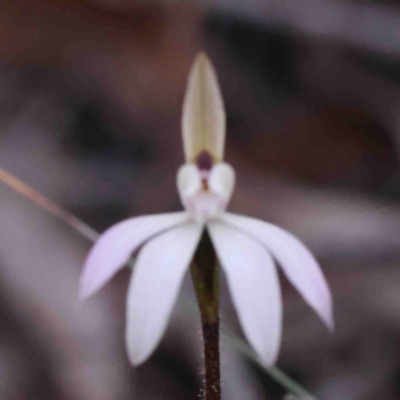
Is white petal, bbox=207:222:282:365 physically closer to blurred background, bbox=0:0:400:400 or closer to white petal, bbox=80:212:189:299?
white petal, bbox=80:212:189:299

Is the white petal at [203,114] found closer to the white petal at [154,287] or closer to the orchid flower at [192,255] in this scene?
the orchid flower at [192,255]

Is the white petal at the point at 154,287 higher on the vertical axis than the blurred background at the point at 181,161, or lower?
lower

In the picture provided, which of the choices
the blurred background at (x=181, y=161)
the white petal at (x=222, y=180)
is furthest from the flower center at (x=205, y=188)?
the blurred background at (x=181, y=161)

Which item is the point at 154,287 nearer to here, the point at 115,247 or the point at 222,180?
the point at 115,247

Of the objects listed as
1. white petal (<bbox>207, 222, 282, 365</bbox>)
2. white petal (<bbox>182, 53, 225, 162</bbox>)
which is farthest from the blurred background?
white petal (<bbox>207, 222, 282, 365</bbox>)

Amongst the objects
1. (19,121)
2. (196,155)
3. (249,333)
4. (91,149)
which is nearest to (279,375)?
(196,155)

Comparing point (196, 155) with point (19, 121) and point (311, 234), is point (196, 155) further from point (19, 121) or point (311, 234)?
point (19, 121)

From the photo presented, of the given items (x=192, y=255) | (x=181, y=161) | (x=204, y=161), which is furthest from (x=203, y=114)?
(x=181, y=161)
